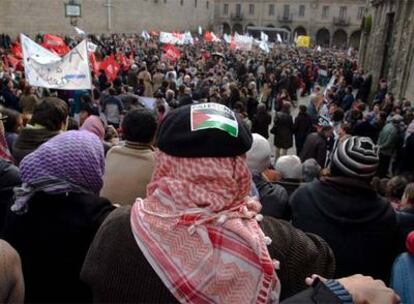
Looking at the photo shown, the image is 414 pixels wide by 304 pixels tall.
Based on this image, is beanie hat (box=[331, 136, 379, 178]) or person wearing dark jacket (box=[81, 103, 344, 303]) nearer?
person wearing dark jacket (box=[81, 103, 344, 303])

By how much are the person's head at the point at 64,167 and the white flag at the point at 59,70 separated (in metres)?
6.51

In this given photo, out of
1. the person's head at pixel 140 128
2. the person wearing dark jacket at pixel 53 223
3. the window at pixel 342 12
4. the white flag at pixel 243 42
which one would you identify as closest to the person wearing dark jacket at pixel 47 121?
the person's head at pixel 140 128

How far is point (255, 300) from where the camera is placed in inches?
52.2

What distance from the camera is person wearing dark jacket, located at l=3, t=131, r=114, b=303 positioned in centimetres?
193

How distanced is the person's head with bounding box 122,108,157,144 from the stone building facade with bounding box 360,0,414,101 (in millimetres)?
10660

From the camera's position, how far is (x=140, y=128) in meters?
3.05

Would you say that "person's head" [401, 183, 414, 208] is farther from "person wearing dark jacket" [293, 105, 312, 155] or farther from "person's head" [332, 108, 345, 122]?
"person wearing dark jacket" [293, 105, 312, 155]

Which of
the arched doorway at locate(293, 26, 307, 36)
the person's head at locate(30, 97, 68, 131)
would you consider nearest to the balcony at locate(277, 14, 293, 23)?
the arched doorway at locate(293, 26, 307, 36)

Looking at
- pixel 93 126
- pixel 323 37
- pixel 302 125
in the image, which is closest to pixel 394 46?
pixel 302 125

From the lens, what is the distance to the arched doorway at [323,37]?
61.5 meters

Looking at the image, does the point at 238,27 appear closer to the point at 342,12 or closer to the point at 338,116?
the point at 342,12

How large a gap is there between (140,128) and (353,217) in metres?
1.59

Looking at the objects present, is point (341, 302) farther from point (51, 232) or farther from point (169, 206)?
point (51, 232)

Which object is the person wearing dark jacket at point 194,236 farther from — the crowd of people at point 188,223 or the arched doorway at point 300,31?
the arched doorway at point 300,31
